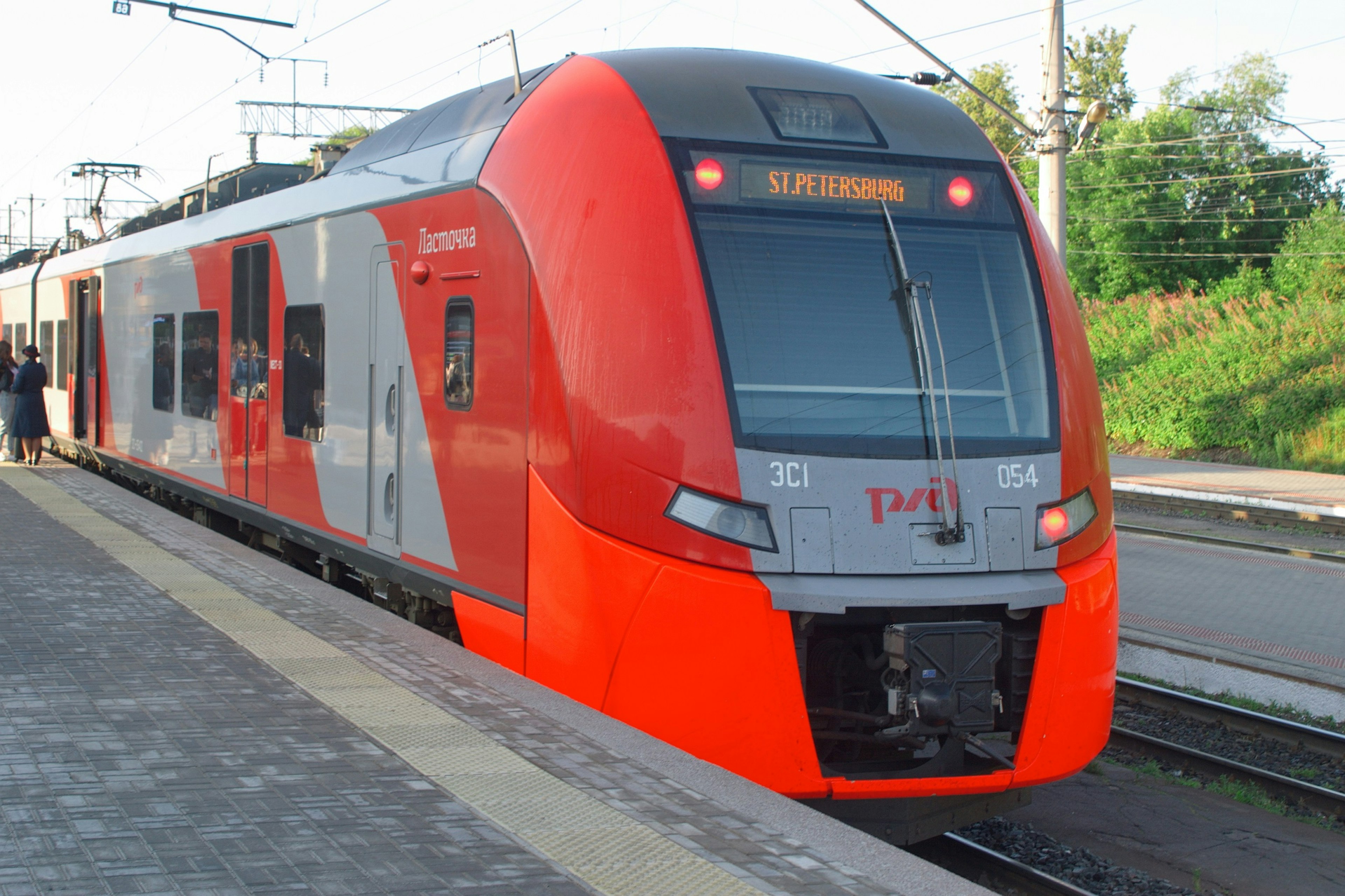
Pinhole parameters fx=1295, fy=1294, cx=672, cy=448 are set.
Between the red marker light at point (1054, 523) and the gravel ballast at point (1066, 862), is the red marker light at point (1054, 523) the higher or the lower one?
the higher one

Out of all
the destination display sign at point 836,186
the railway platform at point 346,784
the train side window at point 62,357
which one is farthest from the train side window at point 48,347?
the destination display sign at point 836,186

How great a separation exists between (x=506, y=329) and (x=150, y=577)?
3.83 metres

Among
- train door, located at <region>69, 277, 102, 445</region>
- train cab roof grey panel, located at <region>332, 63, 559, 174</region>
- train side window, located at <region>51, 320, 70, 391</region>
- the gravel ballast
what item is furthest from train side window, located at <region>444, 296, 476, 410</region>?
train side window, located at <region>51, 320, 70, 391</region>

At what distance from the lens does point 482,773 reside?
4426 mm

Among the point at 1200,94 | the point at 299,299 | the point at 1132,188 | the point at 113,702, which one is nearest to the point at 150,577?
the point at 299,299

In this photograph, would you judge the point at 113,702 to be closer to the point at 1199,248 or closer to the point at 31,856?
the point at 31,856

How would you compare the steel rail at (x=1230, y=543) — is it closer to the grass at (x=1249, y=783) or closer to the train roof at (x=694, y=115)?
the grass at (x=1249, y=783)

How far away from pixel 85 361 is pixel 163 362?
4756mm

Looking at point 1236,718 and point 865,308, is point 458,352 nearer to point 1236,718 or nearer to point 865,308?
point 865,308

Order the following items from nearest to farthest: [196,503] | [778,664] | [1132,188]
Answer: [778,664], [196,503], [1132,188]

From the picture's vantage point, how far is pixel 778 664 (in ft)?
15.6

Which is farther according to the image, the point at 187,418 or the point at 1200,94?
the point at 1200,94

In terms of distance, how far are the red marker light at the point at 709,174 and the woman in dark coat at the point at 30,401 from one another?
13957 mm

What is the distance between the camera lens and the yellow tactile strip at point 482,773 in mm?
3604
